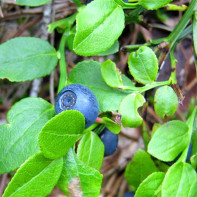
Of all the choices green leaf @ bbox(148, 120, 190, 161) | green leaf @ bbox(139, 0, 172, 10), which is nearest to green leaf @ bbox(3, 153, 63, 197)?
green leaf @ bbox(148, 120, 190, 161)

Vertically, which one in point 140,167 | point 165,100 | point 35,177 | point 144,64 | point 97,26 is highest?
point 97,26

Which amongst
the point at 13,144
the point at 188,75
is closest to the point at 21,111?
the point at 13,144

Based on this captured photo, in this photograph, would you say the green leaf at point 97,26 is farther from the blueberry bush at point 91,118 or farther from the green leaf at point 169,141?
the green leaf at point 169,141

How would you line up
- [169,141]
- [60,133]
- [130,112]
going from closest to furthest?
[60,133] < [130,112] < [169,141]

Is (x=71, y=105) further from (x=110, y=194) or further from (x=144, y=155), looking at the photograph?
(x=110, y=194)

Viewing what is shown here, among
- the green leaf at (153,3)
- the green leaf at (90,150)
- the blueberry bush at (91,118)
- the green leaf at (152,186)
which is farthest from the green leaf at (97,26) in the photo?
the green leaf at (152,186)

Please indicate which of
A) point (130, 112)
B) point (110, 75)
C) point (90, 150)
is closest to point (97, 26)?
point (110, 75)

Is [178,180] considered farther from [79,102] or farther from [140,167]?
[79,102]
